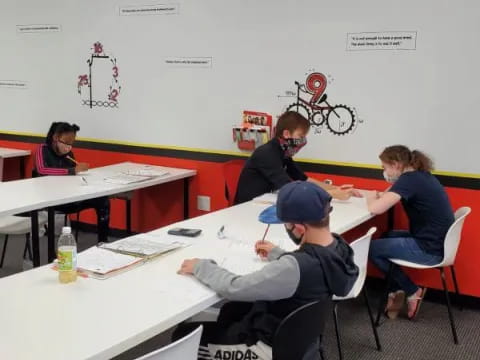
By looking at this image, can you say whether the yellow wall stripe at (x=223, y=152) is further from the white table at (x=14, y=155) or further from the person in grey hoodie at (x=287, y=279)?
the person in grey hoodie at (x=287, y=279)

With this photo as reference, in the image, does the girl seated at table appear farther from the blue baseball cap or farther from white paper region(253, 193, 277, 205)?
the blue baseball cap

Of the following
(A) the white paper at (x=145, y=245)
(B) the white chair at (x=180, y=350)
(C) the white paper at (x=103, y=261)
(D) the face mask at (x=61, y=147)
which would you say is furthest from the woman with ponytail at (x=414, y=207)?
(D) the face mask at (x=61, y=147)

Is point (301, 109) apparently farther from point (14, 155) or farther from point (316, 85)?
point (14, 155)

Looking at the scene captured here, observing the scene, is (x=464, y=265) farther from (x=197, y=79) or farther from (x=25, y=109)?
(x=25, y=109)

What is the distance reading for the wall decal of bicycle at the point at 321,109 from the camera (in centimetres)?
408

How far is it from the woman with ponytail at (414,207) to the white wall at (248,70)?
Result: 448mm

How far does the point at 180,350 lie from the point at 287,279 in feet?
1.51

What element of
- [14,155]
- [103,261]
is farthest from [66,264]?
[14,155]

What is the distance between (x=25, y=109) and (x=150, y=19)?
5.51ft

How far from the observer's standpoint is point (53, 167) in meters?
4.44

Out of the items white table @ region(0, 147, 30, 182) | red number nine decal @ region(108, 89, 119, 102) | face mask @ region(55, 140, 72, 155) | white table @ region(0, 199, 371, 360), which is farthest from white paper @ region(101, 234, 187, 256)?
white table @ region(0, 147, 30, 182)

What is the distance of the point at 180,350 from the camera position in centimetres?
155

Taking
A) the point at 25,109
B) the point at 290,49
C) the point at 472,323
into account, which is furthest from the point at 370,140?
the point at 25,109

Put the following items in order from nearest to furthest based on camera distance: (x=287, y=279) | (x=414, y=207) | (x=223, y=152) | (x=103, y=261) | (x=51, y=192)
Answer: (x=287, y=279) → (x=103, y=261) → (x=414, y=207) → (x=51, y=192) → (x=223, y=152)
